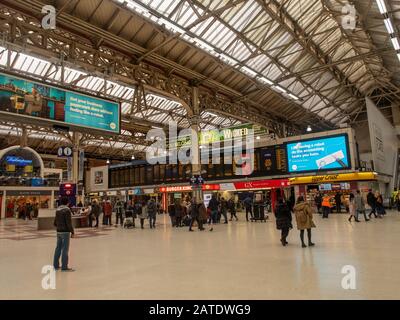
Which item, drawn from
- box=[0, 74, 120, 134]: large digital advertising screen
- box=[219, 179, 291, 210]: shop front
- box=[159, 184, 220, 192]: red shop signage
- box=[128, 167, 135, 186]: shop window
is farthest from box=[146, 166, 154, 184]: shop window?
box=[0, 74, 120, 134]: large digital advertising screen

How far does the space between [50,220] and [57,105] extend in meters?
9.76

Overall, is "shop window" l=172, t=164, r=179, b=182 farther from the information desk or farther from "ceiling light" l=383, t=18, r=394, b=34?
"ceiling light" l=383, t=18, r=394, b=34

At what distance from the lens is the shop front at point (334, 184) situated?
22.1 meters

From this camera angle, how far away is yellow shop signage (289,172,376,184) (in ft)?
71.7

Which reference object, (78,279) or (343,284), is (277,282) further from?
(78,279)

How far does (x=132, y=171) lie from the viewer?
36.8m

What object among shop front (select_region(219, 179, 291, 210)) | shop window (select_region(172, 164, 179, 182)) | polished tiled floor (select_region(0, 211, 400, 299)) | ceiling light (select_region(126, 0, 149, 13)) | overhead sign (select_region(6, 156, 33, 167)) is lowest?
polished tiled floor (select_region(0, 211, 400, 299))

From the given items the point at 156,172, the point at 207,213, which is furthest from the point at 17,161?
the point at 207,213

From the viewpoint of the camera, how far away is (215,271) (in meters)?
5.74

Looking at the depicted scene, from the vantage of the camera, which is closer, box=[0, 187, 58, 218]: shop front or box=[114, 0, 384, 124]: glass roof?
box=[114, 0, 384, 124]: glass roof

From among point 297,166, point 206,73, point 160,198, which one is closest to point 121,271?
point 206,73

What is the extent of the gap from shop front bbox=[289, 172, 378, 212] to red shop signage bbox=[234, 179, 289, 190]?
78 centimetres

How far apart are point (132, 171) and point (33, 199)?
11.0 meters

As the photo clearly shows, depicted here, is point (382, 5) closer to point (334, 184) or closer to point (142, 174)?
point (334, 184)
